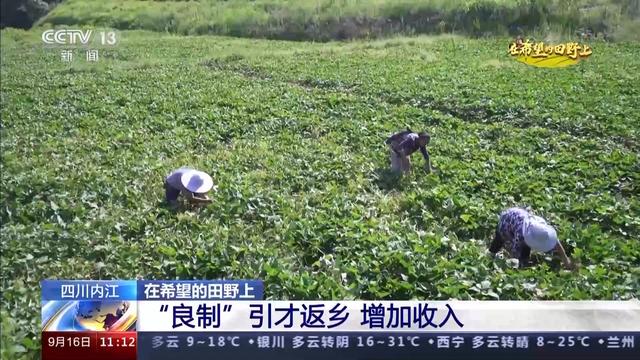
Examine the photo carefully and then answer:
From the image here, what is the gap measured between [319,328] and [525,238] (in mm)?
1414

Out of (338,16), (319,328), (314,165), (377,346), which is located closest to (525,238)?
(377,346)

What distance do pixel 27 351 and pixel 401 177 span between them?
110 inches

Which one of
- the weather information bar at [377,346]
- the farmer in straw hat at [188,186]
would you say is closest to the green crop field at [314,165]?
the farmer in straw hat at [188,186]

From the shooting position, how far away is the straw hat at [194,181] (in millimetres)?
4539

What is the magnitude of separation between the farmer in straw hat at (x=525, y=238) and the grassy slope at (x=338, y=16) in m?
1.45

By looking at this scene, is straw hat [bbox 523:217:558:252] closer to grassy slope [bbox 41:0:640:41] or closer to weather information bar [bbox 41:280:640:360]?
weather information bar [bbox 41:280:640:360]

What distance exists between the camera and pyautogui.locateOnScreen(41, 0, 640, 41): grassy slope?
4.89m

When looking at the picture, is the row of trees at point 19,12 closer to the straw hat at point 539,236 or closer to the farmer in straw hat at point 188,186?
the farmer in straw hat at point 188,186

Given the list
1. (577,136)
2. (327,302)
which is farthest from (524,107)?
(327,302)

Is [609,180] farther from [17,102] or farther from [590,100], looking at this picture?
[17,102]

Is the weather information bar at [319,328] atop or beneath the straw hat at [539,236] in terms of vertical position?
beneath

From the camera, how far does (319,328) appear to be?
13.1 feet

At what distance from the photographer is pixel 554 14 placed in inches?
186

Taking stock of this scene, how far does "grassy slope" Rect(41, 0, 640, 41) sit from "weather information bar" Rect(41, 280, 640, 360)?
6.78 ft
